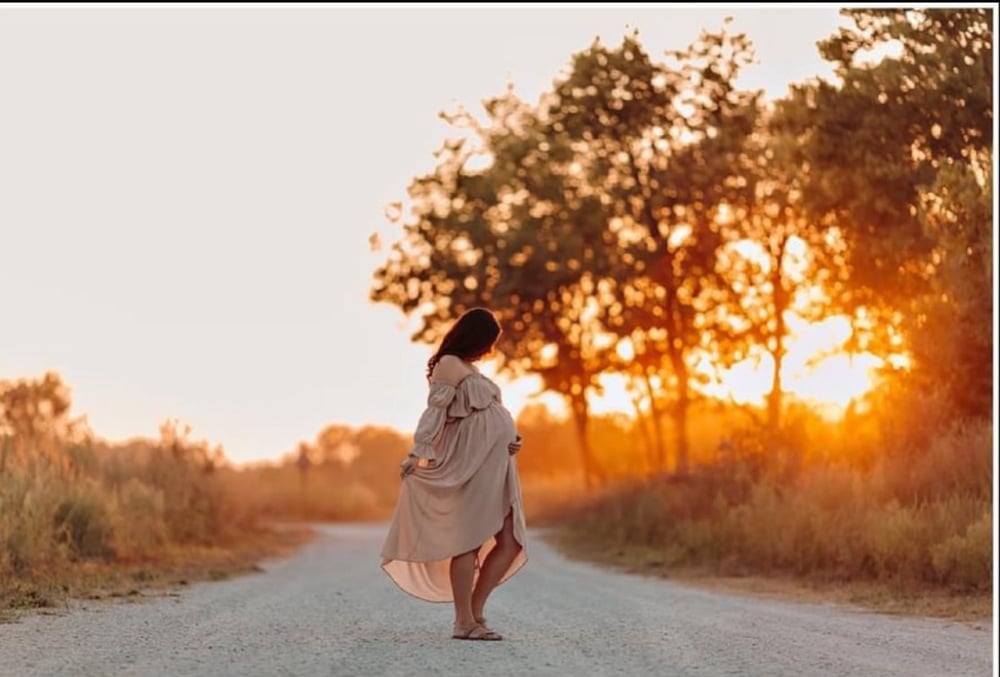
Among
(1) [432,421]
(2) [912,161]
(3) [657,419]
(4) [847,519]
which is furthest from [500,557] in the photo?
(3) [657,419]

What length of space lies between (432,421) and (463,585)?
121 cm

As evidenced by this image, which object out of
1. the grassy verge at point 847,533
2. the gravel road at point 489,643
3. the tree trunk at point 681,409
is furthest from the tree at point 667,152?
the gravel road at point 489,643

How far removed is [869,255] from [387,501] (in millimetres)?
37907

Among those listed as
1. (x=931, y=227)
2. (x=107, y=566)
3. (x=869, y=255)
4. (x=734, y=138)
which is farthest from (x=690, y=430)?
(x=107, y=566)

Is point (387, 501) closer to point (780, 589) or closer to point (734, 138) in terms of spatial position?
point (734, 138)

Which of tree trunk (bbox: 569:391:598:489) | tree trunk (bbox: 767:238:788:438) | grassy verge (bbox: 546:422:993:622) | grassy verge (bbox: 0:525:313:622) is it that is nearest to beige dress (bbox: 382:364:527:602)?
grassy verge (bbox: 0:525:313:622)

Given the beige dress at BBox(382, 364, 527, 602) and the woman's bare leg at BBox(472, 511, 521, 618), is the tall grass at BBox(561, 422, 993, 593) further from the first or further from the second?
the beige dress at BBox(382, 364, 527, 602)

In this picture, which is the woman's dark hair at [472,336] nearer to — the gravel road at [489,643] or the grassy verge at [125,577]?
the gravel road at [489,643]

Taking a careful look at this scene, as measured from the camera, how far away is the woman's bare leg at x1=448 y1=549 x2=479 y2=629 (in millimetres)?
11102

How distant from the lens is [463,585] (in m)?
11.1

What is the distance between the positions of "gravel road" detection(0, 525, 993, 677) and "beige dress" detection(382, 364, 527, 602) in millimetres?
735

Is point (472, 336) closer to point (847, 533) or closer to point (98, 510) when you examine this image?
point (847, 533)

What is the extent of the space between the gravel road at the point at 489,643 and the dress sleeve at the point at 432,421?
1383 millimetres

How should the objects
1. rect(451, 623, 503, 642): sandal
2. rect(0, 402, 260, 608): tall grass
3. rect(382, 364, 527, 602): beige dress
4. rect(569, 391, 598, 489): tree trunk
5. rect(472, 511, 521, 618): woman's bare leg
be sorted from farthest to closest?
rect(569, 391, 598, 489): tree trunk
rect(0, 402, 260, 608): tall grass
rect(472, 511, 521, 618): woman's bare leg
rect(382, 364, 527, 602): beige dress
rect(451, 623, 503, 642): sandal
